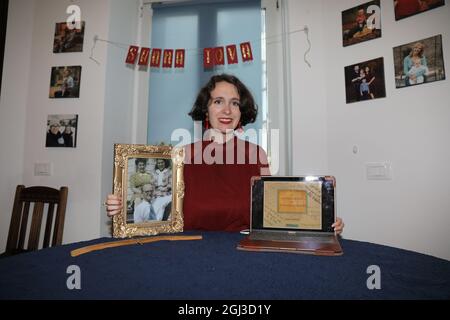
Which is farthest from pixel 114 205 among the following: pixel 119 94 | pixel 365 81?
pixel 365 81

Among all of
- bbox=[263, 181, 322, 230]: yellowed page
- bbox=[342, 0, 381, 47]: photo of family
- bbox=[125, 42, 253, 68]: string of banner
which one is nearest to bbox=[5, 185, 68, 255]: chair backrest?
bbox=[125, 42, 253, 68]: string of banner

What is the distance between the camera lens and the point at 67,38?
2.12m

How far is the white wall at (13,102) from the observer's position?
2070 millimetres

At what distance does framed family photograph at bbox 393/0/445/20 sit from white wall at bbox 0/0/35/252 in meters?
2.82

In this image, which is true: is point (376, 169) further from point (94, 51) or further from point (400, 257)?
point (94, 51)

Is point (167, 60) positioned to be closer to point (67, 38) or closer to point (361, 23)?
point (67, 38)

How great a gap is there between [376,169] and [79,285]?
5.84 ft

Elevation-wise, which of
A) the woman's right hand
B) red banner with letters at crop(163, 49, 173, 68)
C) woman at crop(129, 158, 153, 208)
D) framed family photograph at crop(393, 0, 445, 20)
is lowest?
the woman's right hand

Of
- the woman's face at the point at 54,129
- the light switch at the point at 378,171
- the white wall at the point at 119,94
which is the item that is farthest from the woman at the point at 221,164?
the woman's face at the point at 54,129

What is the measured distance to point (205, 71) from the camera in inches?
92.4

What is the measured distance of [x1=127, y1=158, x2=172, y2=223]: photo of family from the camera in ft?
3.20

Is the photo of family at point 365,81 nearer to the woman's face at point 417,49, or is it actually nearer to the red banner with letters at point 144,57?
the woman's face at point 417,49

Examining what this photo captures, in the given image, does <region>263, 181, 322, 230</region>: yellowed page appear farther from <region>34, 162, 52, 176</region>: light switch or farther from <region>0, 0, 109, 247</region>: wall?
<region>34, 162, 52, 176</region>: light switch

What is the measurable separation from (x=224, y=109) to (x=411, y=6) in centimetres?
135
